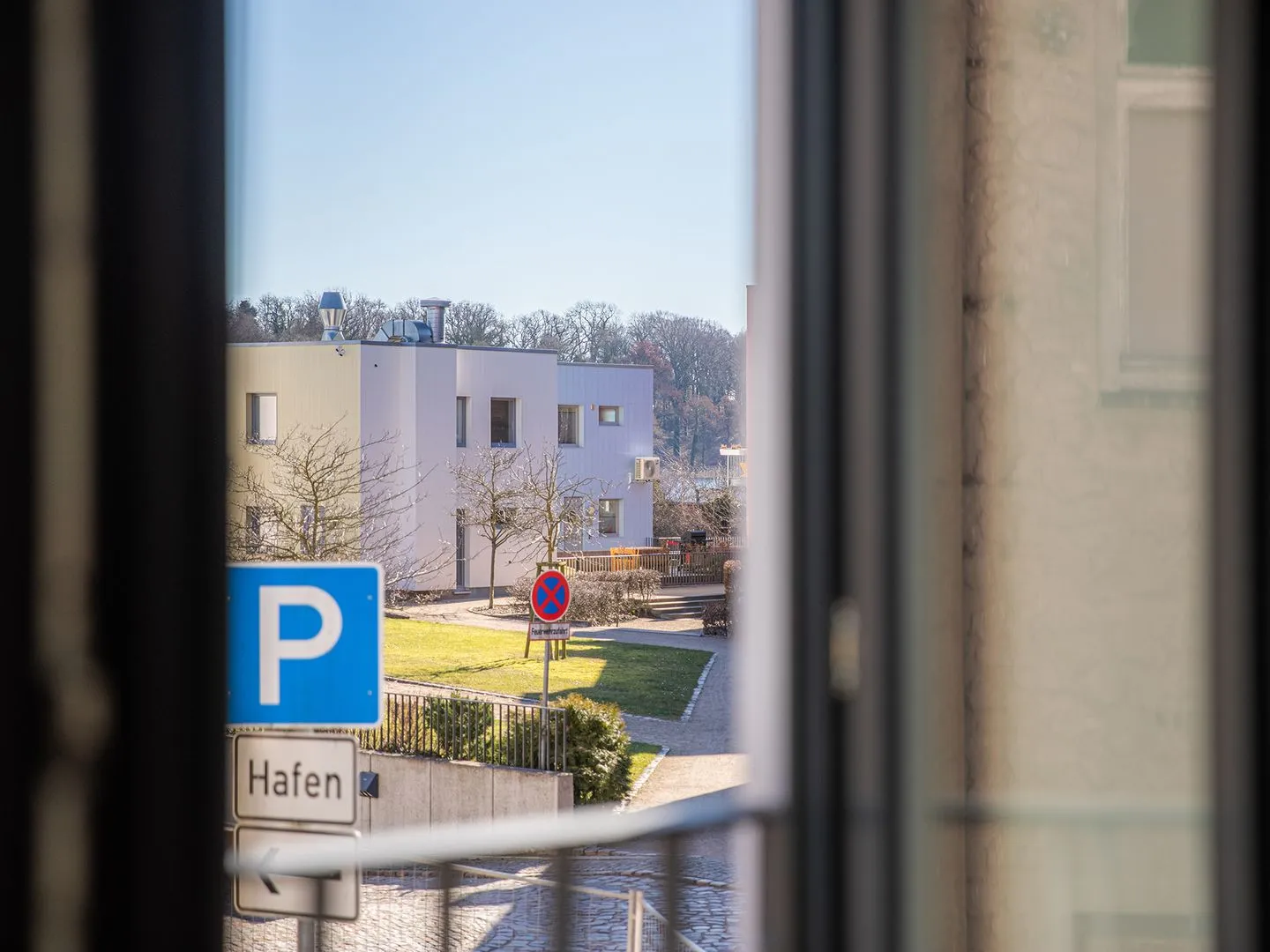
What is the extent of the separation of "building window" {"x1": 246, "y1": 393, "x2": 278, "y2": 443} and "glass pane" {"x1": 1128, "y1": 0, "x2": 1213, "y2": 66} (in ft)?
3.43

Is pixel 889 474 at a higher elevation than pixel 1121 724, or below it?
higher

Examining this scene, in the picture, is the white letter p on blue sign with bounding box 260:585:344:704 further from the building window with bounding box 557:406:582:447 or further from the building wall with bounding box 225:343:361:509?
the building window with bounding box 557:406:582:447

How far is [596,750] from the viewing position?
2.97 m

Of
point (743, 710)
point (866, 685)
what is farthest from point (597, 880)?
point (866, 685)

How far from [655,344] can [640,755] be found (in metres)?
0.93

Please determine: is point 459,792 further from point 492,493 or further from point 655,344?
point 655,344

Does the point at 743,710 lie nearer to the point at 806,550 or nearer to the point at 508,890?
the point at 806,550

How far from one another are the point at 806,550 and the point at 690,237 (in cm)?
172

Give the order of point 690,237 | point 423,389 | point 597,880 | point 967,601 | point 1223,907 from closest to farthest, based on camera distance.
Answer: point 1223,907 < point 967,601 < point 597,880 < point 423,389 < point 690,237

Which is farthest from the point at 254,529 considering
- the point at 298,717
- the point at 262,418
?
the point at 298,717

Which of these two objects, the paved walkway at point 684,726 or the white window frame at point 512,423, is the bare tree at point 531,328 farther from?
the paved walkway at point 684,726

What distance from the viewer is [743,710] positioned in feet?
5.37

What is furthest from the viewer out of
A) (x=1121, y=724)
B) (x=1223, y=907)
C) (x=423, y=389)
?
(x=423, y=389)

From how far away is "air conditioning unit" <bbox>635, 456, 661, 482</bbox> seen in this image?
2674 millimetres
